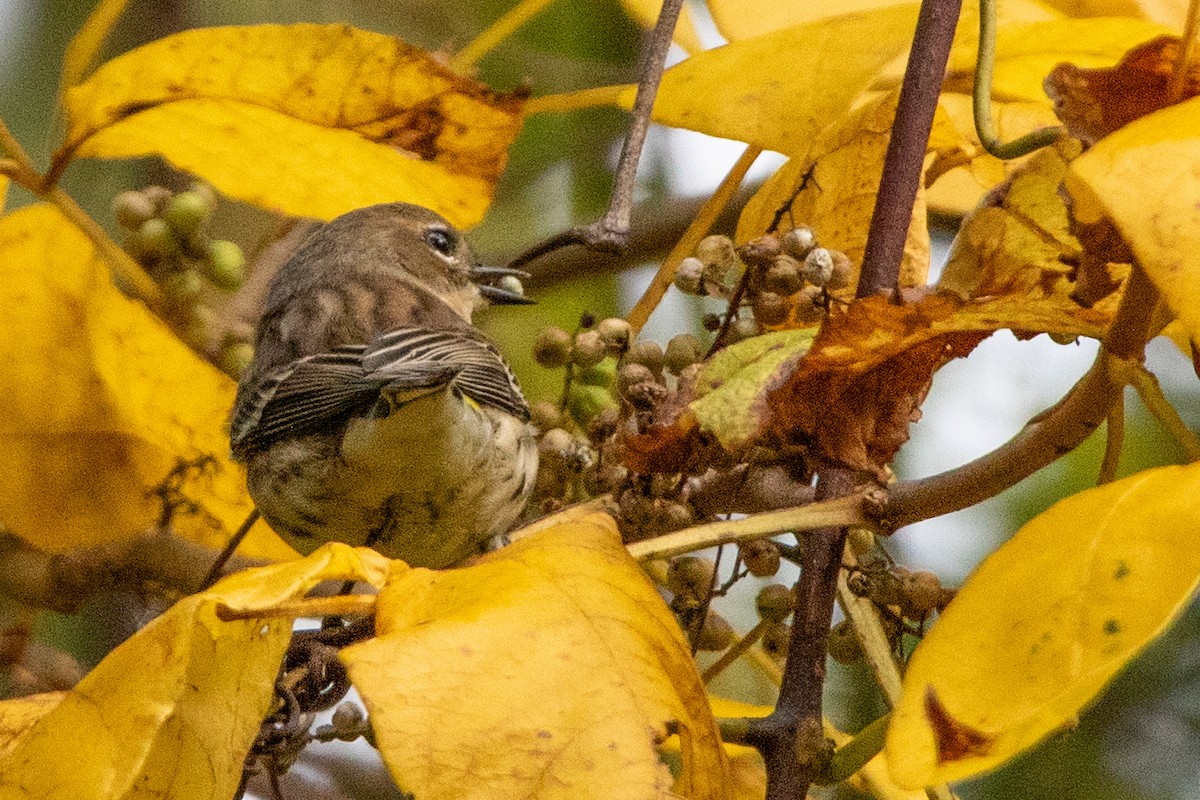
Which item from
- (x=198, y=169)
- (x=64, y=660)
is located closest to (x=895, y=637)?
(x=198, y=169)

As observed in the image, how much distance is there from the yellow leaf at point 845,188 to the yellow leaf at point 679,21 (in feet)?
1.00

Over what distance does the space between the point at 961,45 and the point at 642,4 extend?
48cm

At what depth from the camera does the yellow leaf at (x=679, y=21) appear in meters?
1.43

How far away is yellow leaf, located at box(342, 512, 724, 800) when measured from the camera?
57cm

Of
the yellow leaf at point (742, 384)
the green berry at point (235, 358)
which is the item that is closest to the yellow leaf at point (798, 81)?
the yellow leaf at point (742, 384)

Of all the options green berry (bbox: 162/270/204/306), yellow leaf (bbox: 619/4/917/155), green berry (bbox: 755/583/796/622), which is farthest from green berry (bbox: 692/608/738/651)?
green berry (bbox: 162/270/204/306)

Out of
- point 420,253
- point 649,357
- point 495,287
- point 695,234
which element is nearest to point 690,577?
point 649,357

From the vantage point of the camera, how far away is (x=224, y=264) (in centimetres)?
180

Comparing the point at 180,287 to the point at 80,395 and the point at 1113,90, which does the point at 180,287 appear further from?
the point at 1113,90

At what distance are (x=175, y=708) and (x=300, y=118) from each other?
63 centimetres

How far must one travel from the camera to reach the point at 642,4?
1518mm

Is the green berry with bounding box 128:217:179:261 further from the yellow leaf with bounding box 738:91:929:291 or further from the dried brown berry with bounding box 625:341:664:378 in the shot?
the yellow leaf with bounding box 738:91:929:291

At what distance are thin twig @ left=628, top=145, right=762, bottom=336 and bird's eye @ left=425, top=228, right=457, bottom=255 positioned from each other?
Result: 1.15 metres

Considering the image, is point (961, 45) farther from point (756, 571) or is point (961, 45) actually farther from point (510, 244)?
point (510, 244)
